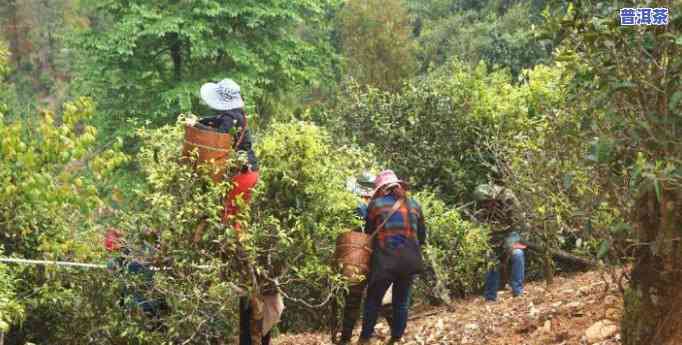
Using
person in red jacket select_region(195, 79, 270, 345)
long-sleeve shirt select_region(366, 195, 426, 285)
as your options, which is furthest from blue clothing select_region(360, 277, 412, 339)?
person in red jacket select_region(195, 79, 270, 345)

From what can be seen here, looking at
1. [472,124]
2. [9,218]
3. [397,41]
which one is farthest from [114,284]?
[397,41]

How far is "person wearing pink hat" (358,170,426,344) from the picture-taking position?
7.12 meters

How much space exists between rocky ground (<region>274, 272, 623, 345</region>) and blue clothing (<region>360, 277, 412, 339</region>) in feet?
1.36

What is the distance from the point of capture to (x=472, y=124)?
13.7 m

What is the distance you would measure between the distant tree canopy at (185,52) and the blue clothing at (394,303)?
Answer: 11.8 metres

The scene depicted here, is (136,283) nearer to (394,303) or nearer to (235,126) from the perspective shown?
(235,126)

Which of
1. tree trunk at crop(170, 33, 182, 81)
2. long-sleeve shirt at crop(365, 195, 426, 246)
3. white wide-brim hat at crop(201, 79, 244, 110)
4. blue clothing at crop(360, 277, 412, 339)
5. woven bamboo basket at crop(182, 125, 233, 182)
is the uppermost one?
tree trunk at crop(170, 33, 182, 81)

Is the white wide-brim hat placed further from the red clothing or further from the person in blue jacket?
the person in blue jacket

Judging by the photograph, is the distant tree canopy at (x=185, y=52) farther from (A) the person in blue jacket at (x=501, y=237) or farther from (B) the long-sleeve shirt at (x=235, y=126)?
(B) the long-sleeve shirt at (x=235, y=126)

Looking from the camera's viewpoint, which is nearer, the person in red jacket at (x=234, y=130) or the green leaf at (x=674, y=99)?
the green leaf at (x=674, y=99)

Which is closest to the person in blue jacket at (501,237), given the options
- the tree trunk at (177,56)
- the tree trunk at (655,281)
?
the tree trunk at (655,281)

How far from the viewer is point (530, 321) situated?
7.27 meters

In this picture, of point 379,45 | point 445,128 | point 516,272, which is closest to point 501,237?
point 516,272

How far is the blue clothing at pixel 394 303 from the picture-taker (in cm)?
732
